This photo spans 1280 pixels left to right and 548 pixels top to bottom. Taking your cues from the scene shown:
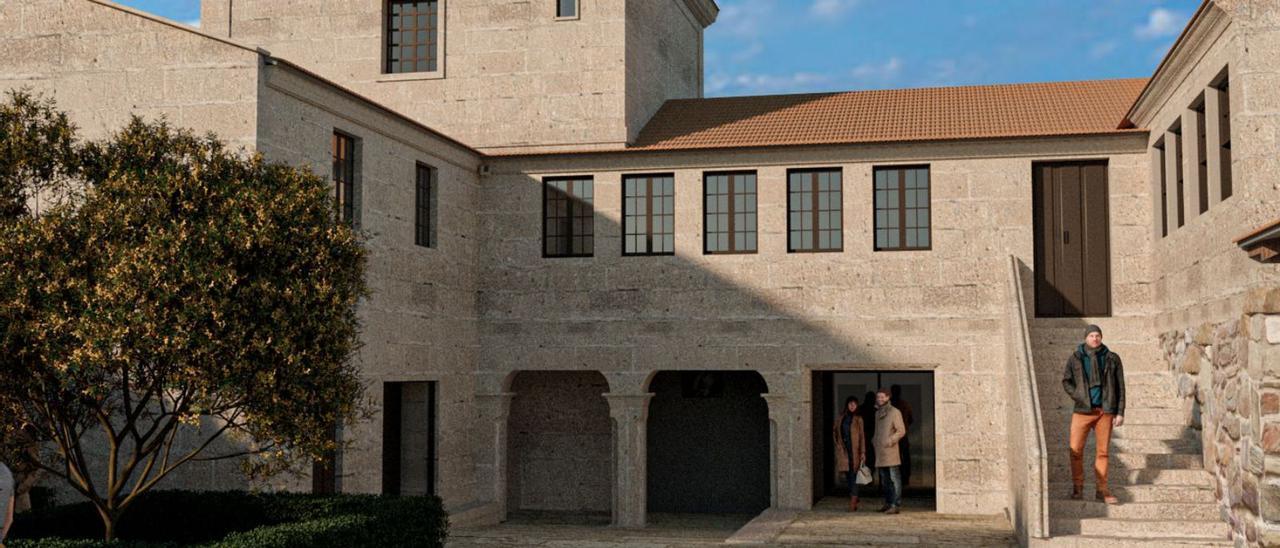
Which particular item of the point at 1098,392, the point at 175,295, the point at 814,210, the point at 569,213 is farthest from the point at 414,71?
the point at 1098,392

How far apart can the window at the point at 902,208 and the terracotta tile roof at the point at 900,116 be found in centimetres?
66

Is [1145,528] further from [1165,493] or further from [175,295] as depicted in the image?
[175,295]

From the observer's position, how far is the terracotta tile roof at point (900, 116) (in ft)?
71.5

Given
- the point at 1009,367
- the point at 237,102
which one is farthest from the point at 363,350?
the point at 1009,367

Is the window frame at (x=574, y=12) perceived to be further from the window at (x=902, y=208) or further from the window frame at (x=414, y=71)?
the window at (x=902, y=208)

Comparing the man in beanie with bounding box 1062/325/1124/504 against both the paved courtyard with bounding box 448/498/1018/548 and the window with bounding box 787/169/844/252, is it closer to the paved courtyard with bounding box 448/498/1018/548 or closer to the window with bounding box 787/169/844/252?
the paved courtyard with bounding box 448/498/1018/548

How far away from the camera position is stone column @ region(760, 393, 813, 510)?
72.1 ft

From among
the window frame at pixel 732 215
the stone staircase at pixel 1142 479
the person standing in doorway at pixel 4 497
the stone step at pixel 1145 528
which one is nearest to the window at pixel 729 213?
the window frame at pixel 732 215

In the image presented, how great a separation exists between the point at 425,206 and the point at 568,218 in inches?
108

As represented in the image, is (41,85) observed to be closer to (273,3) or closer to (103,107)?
(103,107)

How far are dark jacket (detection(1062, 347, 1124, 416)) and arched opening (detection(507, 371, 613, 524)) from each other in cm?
1111

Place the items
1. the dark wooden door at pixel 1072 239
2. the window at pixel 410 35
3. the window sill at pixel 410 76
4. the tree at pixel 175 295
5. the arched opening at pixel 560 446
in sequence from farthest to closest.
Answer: the arched opening at pixel 560 446
the window at pixel 410 35
the window sill at pixel 410 76
the dark wooden door at pixel 1072 239
the tree at pixel 175 295

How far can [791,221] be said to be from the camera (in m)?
22.3

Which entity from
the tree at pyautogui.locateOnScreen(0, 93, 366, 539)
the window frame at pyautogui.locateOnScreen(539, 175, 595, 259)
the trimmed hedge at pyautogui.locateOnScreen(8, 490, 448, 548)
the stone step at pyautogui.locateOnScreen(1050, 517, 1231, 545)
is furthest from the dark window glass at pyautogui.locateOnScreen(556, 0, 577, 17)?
the stone step at pyautogui.locateOnScreen(1050, 517, 1231, 545)
